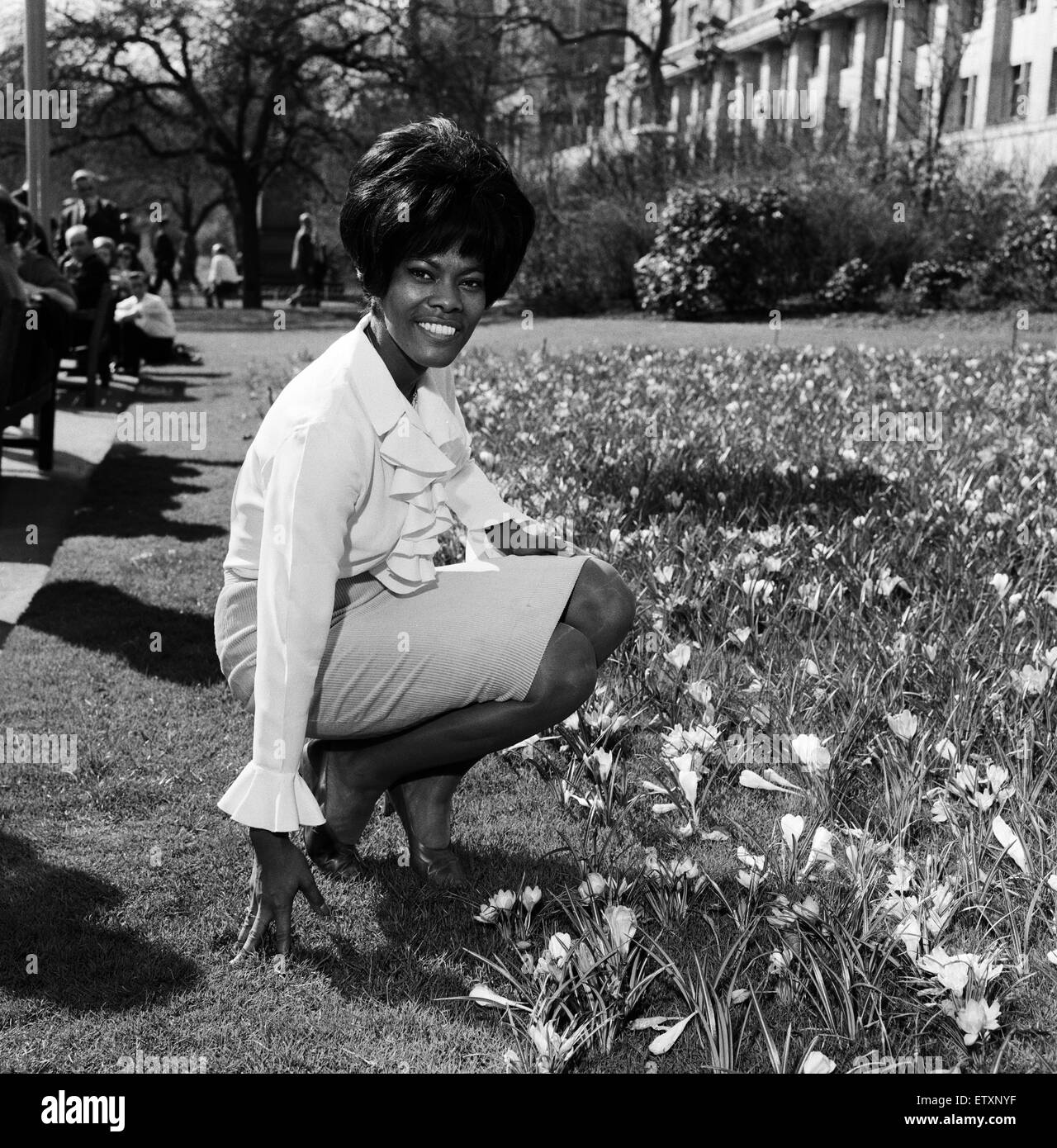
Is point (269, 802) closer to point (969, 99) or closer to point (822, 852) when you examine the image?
point (822, 852)

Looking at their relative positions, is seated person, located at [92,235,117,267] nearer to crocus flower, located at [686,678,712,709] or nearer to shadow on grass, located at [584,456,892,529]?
shadow on grass, located at [584,456,892,529]

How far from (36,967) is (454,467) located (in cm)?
132

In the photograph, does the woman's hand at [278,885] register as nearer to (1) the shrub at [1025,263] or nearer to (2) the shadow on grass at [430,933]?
(2) the shadow on grass at [430,933]

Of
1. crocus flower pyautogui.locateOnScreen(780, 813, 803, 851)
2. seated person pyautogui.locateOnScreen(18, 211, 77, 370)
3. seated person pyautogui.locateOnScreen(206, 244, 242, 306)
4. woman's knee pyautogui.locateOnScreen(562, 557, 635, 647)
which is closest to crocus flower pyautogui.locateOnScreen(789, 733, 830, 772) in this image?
crocus flower pyautogui.locateOnScreen(780, 813, 803, 851)

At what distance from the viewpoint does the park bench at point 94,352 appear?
10.8 m

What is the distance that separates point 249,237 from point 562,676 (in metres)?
28.9

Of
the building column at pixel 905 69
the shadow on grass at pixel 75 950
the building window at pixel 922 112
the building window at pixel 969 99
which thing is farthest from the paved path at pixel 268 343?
the building window at pixel 969 99

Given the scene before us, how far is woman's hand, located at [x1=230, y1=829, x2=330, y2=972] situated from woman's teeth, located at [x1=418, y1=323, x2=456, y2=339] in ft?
3.54

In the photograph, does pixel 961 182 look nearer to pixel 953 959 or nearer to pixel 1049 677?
pixel 1049 677

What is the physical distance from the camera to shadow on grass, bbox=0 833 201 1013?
279 cm

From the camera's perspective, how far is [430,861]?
3273 mm

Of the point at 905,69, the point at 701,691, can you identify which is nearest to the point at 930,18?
the point at 905,69
